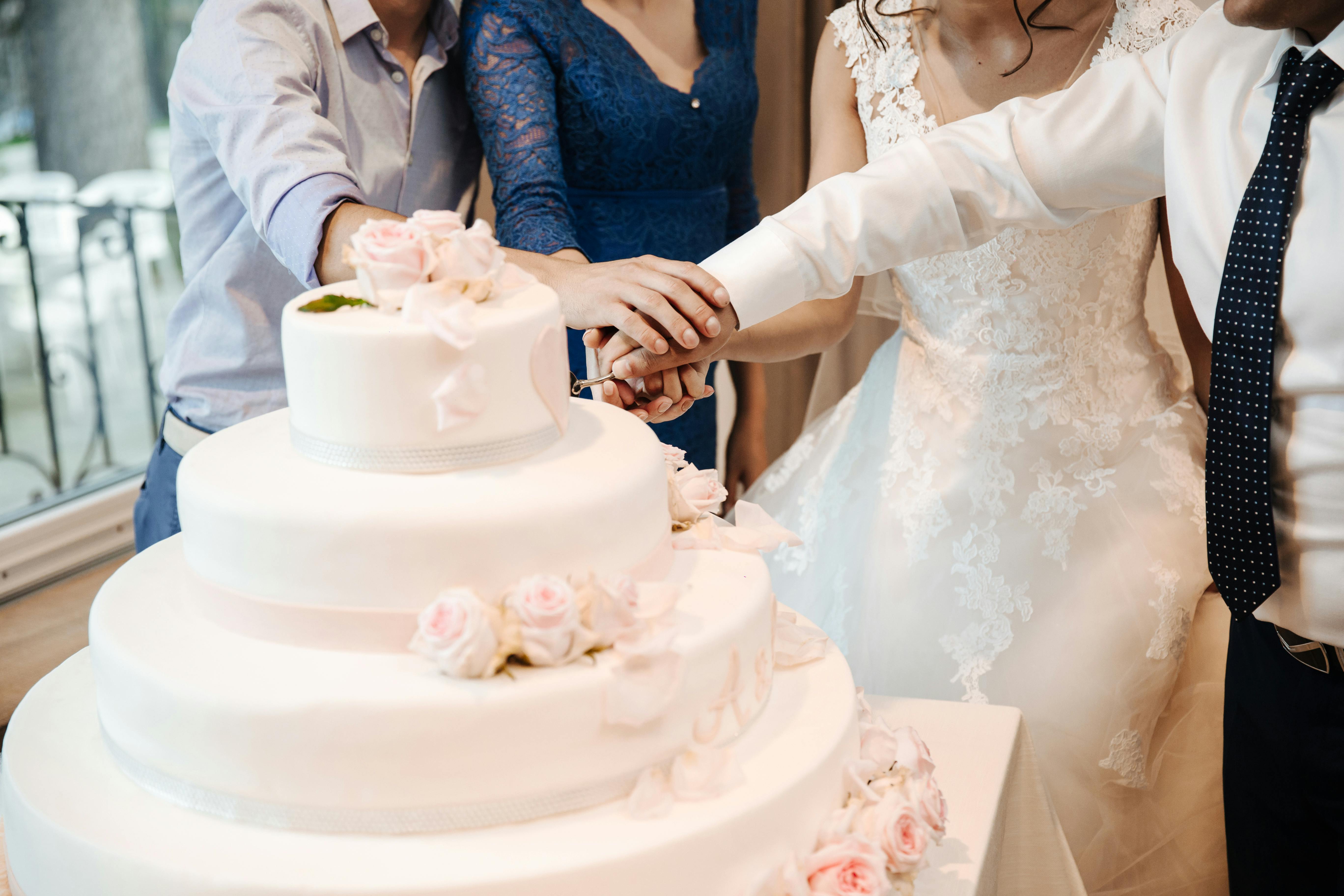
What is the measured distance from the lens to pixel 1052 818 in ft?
4.84

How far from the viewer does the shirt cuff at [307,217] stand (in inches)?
60.6

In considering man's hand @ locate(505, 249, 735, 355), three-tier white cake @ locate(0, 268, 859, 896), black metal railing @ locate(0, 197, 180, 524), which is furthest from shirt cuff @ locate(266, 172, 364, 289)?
black metal railing @ locate(0, 197, 180, 524)

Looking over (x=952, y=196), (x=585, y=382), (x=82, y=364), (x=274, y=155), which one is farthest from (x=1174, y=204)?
(x=82, y=364)

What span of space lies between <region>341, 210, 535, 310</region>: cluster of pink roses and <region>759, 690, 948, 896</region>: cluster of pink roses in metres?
0.57

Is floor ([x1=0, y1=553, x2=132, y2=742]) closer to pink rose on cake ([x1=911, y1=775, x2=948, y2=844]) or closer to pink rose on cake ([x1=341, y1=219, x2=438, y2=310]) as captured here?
pink rose on cake ([x1=341, y1=219, x2=438, y2=310])

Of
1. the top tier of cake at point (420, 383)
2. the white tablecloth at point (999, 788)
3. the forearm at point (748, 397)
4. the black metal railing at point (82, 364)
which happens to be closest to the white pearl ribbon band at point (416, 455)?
the top tier of cake at point (420, 383)

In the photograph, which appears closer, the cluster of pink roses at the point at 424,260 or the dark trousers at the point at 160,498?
the cluster of pink roses at the point at 424,260

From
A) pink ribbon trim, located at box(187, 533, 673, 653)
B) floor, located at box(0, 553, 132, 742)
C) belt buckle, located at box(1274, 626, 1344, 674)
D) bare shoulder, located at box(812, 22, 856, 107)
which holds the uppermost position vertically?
bare shoulder, located at box(812, 22, 856, 107)

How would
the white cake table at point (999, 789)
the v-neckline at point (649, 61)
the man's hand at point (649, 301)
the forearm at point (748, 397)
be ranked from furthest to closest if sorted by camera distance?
the forearm at point (748, 397), the v-neckline at point (649, 61), the man's hand at point (649, 301), the white cake table at point (999, 789)

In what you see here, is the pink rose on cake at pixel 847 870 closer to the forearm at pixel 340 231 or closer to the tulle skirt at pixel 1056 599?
the tulle skirt at pixel 1056 599

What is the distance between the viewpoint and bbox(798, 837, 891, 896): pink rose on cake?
3.14 feet

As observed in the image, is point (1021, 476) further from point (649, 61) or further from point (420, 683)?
point (420, 683)

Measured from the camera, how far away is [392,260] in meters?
0.98

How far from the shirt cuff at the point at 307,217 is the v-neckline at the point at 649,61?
27.7 inches
